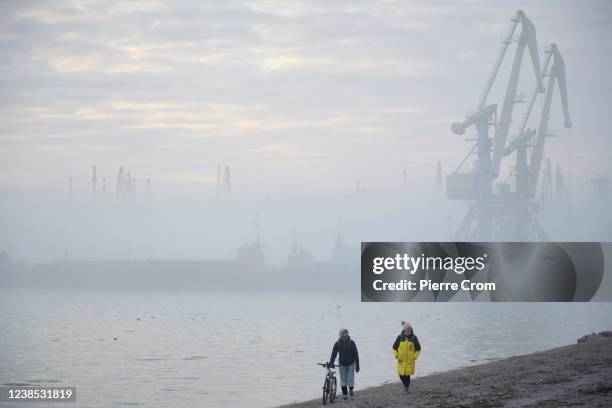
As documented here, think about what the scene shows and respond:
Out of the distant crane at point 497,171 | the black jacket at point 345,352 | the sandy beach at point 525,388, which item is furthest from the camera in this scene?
the distant crane at point 497,171

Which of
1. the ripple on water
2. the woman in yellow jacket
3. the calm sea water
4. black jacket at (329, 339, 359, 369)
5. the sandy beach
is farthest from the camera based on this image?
the ripple on water

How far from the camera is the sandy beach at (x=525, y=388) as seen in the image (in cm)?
2475

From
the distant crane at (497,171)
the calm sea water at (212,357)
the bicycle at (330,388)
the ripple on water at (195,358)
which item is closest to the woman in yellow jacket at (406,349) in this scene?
the bicycle at (330,388)

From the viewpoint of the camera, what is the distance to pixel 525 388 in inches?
1107

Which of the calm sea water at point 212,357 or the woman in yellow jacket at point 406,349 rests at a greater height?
the woman in yellow jacket at point 406,349

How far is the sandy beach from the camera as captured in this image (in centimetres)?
2475

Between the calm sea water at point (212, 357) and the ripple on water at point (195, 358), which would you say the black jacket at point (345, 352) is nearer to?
the calm sea water at point (212, 357)

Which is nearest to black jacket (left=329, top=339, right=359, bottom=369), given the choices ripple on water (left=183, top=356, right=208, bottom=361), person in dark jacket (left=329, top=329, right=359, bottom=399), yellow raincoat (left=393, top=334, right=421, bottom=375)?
person in dark jacket (left=329, top=329, right=359, bottom=399)

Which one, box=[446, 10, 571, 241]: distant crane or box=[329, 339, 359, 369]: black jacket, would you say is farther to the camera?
box=[446, 10, 571, 241]: distant crane

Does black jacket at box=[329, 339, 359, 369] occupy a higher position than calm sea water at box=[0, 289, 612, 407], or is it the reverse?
black jacket at box=[329, 339, 359, 369]

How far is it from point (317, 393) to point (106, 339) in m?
60.2

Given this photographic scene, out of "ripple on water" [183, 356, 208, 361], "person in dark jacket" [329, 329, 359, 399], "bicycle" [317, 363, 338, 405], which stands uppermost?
"person in dark jacket" [329, 329, 359, 399]

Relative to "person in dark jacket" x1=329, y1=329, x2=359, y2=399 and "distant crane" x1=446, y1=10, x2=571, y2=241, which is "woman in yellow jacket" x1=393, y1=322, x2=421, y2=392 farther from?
"distant crane" x1=446, y1=10, x2=571, y2=241

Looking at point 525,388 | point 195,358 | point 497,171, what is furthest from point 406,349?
point 497,171
